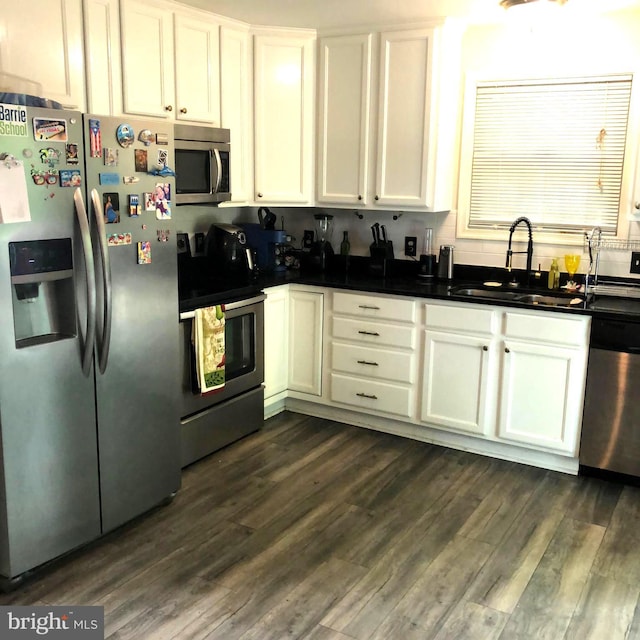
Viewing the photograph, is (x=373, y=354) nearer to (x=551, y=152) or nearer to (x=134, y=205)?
(x=551, y=152)

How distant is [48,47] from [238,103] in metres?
1.29

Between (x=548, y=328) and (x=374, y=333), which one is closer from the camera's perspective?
(x=548, y=328)

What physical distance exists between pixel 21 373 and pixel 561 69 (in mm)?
3172

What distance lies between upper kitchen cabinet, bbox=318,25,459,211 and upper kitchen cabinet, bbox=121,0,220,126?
2.45ft

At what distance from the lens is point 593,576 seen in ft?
8.66

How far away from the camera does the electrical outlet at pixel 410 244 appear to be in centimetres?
432

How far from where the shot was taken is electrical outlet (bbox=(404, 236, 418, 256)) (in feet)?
14.2

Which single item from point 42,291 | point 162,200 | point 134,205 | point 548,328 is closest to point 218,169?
point 162,200

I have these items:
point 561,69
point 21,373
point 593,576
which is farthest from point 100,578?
point 561,69

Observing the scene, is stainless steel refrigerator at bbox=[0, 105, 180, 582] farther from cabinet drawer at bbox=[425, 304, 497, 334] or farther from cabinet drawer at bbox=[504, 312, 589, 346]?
cabinet drawer at bbox=[504, 312, 589, 346]

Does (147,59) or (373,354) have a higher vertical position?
(147,59)

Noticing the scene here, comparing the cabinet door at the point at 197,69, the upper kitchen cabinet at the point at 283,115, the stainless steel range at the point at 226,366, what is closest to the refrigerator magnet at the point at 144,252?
the stainless steel range at the point at 226,366

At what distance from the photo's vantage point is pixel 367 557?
2744 millimetres

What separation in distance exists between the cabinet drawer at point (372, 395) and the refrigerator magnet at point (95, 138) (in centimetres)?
209
